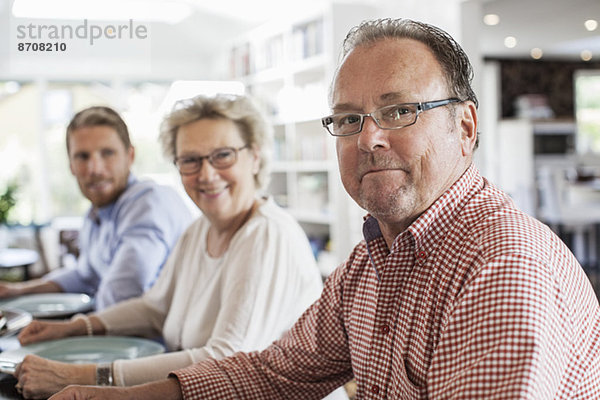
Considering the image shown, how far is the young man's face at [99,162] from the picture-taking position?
7.09 feet

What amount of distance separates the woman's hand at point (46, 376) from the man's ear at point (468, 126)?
0.89 m

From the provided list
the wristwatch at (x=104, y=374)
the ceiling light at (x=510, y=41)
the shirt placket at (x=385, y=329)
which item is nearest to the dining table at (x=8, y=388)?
the wristwatch at (x=104, y=374)

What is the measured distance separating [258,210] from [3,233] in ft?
13.4

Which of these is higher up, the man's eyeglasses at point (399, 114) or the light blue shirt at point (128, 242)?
the man's eyeglasses at point (399, 114)

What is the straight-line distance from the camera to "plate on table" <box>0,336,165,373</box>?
145 cm

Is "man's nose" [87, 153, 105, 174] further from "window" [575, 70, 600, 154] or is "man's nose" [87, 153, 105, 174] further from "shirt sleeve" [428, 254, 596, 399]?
"window" [575, 70, 600, 154]

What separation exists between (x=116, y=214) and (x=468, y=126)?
1.52m

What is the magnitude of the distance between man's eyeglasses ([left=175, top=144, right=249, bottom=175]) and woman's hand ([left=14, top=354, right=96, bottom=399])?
575 mm

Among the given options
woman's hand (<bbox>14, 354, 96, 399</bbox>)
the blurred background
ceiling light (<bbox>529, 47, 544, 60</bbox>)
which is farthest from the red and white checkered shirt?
ceiling light (<bbox>529, 47, 544, 60</bbox>)

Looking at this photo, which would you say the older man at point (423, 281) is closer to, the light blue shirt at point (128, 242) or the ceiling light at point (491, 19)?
the light blue shirt at point (128, 242)

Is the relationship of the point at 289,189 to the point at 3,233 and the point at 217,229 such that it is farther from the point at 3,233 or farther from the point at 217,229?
the point at 217,229

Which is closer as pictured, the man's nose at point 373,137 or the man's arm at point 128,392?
the man's nose at point 373,137

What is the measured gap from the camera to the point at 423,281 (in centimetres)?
96

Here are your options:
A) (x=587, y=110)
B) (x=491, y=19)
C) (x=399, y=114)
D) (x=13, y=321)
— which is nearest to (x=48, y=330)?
(x=13, y=321)
